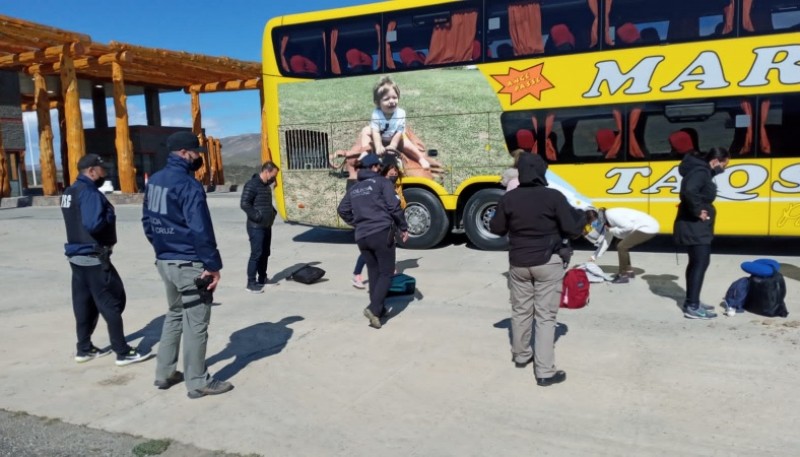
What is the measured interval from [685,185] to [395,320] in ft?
10.1

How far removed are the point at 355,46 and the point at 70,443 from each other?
8325mm

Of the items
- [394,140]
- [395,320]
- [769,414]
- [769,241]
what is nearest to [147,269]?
[394,140]

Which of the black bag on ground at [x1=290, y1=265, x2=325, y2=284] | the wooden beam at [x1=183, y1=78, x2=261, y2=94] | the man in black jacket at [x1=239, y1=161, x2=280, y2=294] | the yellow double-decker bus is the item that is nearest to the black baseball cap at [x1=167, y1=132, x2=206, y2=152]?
the man in black jacket at [x1=239, y1=161, x2=280, y2=294]

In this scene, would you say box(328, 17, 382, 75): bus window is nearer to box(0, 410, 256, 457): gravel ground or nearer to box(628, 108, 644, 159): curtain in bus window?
box(628, 108, 644, 159): curtain in bus window

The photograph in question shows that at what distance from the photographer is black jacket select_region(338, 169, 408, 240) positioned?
5.77 meters

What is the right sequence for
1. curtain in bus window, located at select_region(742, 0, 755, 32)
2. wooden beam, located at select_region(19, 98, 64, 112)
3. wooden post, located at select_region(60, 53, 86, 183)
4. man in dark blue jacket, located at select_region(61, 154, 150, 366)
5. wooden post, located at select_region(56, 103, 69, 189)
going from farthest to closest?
1. wooden beam, located at select_region(19, 98, 64, 112)
2. wooden post, located at select_region(56, 103, 69, 189)
3. wooden post, located at select_region(60, 53, 86, 183)
4. curtain in bus window, located at select_region(742, 0, 755, 32)
5. man in dark blue jacket, located at select_region(61, 154, 150, 366)

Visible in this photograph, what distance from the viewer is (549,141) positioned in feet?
31.5

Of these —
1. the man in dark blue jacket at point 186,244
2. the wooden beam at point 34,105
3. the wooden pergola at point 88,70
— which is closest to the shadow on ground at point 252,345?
the man in dark blue jacket at point 186,244

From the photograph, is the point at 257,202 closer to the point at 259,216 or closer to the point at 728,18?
the point at 259,216

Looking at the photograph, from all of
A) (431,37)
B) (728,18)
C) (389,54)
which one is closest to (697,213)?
(728,18)

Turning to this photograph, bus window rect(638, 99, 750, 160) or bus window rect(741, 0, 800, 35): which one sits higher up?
bus window rect(741, 0, 800, 35)

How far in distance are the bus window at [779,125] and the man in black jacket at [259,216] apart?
679 cm

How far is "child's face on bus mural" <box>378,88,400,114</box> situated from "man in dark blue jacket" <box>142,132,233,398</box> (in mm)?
6459

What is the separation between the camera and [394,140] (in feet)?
34.7
